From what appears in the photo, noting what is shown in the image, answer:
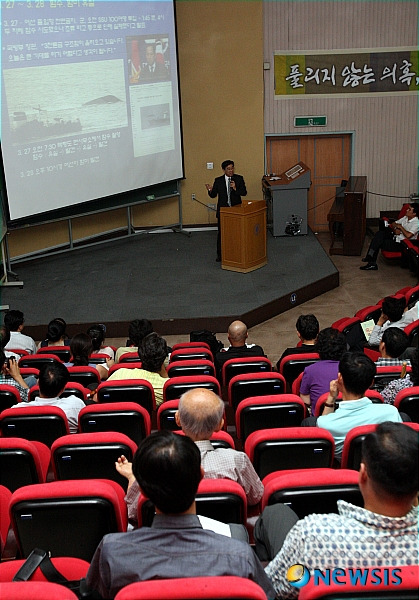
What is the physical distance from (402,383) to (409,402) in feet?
1.42

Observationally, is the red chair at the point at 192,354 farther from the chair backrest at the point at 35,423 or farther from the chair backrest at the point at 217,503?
the chair backrest at the point at 217,503

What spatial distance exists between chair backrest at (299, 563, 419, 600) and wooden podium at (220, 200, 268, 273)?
6743mm

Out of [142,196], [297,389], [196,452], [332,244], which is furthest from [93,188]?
[196,452]

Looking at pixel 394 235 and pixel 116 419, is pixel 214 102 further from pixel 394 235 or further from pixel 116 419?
pixel 116 419

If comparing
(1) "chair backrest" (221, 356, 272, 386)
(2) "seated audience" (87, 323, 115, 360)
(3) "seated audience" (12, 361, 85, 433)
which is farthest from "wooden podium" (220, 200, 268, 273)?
(3) "seated audience" (12, 361, 85, 433)

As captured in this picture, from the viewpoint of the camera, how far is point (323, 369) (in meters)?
3.69

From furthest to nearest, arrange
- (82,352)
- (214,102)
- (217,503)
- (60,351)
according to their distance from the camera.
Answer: (214,102)
(60,351)
(82,352)
(217,503)

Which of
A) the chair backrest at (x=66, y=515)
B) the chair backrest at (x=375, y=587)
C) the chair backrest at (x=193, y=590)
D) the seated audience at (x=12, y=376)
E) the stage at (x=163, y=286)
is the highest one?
the chair backrest at (x=193, y=590)

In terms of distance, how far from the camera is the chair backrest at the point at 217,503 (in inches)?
79.7

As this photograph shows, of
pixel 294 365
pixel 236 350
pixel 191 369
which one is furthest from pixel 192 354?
pixel 294 365

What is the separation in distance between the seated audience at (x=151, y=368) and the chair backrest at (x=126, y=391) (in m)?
0.26

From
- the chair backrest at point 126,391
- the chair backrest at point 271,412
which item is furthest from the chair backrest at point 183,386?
the chair backrest at point 271,412

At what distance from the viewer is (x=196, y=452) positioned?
1.75m

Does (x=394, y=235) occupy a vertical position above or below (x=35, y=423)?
below
